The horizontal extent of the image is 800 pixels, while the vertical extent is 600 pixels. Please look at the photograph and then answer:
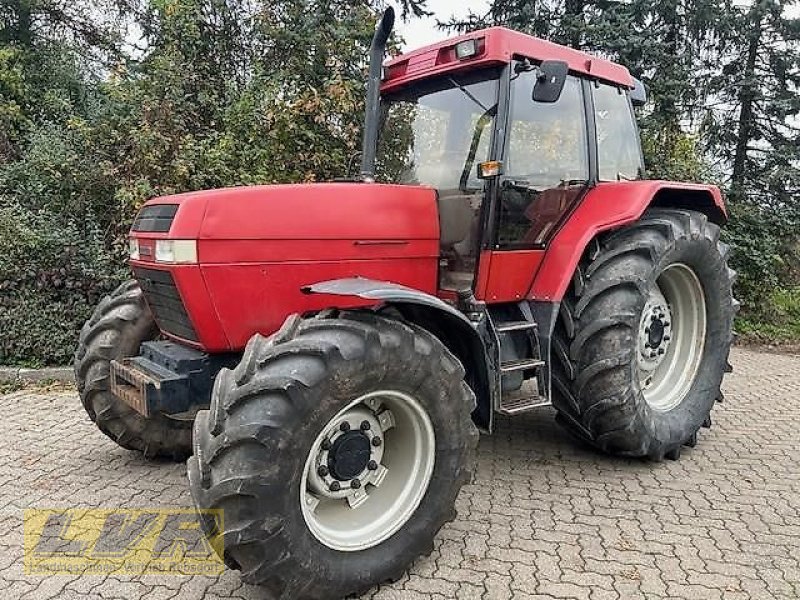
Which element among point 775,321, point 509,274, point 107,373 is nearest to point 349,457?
point 509,274

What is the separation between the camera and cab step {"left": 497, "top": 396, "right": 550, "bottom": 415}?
354 centimetres

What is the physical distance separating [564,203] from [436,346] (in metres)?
1.56

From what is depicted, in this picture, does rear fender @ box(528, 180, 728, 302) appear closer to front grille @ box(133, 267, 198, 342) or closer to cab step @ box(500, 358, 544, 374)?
cab step @ box(500, 358, 544, 374)

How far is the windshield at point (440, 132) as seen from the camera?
364cm

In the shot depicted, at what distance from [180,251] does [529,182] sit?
1870 millimetres

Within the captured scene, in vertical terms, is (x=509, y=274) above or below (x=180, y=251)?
below

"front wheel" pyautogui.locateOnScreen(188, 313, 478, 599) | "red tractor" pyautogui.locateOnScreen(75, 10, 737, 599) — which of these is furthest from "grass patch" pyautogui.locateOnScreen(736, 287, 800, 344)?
"front wheel" pyautogui.locateOnScreen(188, 313, 478, 599)

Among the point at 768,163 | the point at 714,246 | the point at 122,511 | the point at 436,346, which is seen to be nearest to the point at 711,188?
the point at 714,246

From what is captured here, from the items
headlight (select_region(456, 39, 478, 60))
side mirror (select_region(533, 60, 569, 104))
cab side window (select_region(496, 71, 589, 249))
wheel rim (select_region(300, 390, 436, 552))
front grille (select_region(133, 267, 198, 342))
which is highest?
headlight (select_region(456, 39, 478, 60))

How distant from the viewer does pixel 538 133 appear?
3814mm

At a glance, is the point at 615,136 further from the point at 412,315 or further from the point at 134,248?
the point at 134,248

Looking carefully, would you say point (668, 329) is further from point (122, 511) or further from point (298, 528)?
point (122, 511)

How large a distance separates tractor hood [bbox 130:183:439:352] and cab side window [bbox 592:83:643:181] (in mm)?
1433

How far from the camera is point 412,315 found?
125 inches
